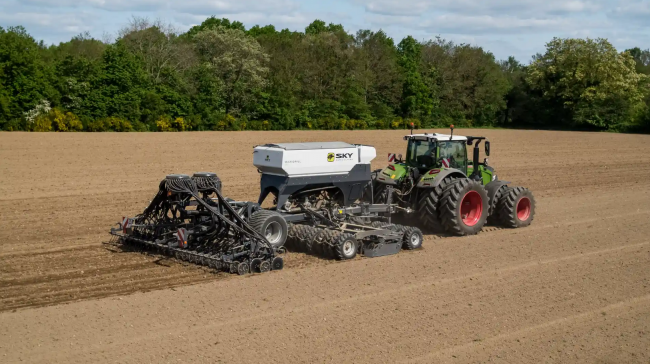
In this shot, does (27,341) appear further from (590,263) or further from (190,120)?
(190,120)

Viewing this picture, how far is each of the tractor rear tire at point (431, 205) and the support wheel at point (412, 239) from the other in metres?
0.91

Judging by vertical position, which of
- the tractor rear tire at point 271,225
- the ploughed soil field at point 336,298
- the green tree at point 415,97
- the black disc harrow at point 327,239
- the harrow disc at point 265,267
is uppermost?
the green tree at point 415,97

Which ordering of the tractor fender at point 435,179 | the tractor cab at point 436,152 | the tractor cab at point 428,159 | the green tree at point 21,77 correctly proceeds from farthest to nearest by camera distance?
the green tree at point 21,77, the tractor cab at point 436,152, the tractor cab at point 428,159, the tractor fender at point 435,179

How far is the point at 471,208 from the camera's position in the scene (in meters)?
14.3

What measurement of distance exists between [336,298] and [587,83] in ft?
158

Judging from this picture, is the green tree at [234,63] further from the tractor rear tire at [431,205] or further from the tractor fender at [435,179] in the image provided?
the tractor rear tire at [431,205]

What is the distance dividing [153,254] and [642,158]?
2676 cm

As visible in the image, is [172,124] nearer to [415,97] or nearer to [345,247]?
[415,97]

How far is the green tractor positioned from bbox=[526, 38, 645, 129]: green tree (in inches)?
1550

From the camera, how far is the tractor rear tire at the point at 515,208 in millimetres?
14672

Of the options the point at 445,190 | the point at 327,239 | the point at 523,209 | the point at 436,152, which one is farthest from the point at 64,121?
the point at 327,239

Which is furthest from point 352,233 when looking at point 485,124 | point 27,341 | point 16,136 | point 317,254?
point 485,124

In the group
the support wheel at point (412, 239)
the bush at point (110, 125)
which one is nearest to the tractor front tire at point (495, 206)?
the support wheel at point (412, 239)

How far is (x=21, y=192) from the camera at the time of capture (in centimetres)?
1830
